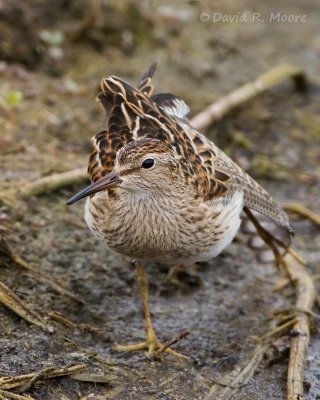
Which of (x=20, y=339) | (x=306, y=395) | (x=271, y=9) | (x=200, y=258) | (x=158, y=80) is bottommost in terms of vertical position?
(x=20, y=339)

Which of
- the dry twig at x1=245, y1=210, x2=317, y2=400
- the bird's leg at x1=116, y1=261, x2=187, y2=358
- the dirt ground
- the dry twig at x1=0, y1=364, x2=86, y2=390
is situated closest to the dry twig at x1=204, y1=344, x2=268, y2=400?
the dirt ground

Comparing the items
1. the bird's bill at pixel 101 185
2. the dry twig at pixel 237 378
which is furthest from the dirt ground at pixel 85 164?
the bird's bill at pixel 101 185

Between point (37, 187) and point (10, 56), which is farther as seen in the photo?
point (10, 56)

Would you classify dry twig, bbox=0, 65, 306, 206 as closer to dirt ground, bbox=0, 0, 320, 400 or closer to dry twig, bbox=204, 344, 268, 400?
dirt ground, bbox=0, 0, 320, 400

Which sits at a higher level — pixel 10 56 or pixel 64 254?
pixel 10 56

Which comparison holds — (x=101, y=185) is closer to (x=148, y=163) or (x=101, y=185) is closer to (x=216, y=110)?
(x=148, y=163)

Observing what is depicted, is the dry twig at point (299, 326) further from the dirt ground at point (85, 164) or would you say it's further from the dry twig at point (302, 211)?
the dry twig at point (302, 211)

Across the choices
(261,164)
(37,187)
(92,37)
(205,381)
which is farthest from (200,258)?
(92,37)

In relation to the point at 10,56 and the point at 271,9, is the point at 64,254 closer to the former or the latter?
the point at 10,56
